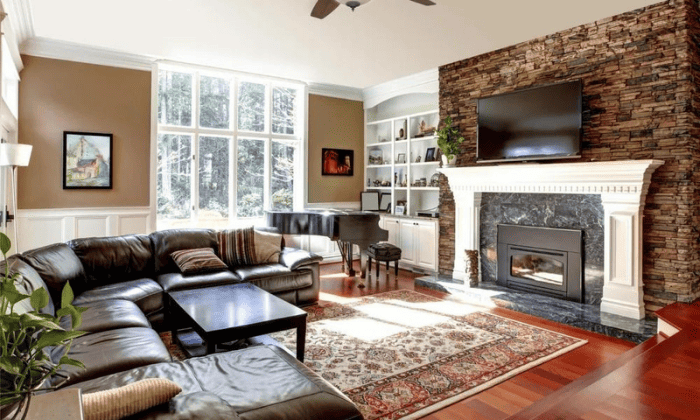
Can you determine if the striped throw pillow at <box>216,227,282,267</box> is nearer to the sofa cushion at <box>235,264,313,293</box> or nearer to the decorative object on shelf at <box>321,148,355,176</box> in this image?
the sofa cushion at <box>235,264,313,293</box>

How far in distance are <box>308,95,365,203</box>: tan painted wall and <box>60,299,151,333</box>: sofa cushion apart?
440 cm

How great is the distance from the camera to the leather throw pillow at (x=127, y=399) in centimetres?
137

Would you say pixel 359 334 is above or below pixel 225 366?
below

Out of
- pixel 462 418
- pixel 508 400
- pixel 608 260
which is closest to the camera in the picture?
pixel 462 418

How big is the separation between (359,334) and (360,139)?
15.5ft

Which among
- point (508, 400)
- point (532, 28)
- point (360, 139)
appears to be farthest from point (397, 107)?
point (508, 400)

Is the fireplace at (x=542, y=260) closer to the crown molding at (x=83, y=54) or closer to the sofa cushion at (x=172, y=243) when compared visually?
the sofa cushion at (x=172, y=243)

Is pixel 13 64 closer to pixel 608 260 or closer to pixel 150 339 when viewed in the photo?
pixel 150 339

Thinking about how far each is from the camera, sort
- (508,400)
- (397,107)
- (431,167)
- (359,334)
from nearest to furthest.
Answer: (508,400) < (359,334) < (431,167) < (397,107)

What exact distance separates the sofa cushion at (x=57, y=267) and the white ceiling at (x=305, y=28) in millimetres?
2331

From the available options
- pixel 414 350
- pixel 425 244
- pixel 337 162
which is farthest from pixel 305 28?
pixel 425 244

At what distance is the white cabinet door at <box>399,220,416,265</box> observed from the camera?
682 cm

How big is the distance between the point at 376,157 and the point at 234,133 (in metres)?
2.62

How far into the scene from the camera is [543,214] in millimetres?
4949
